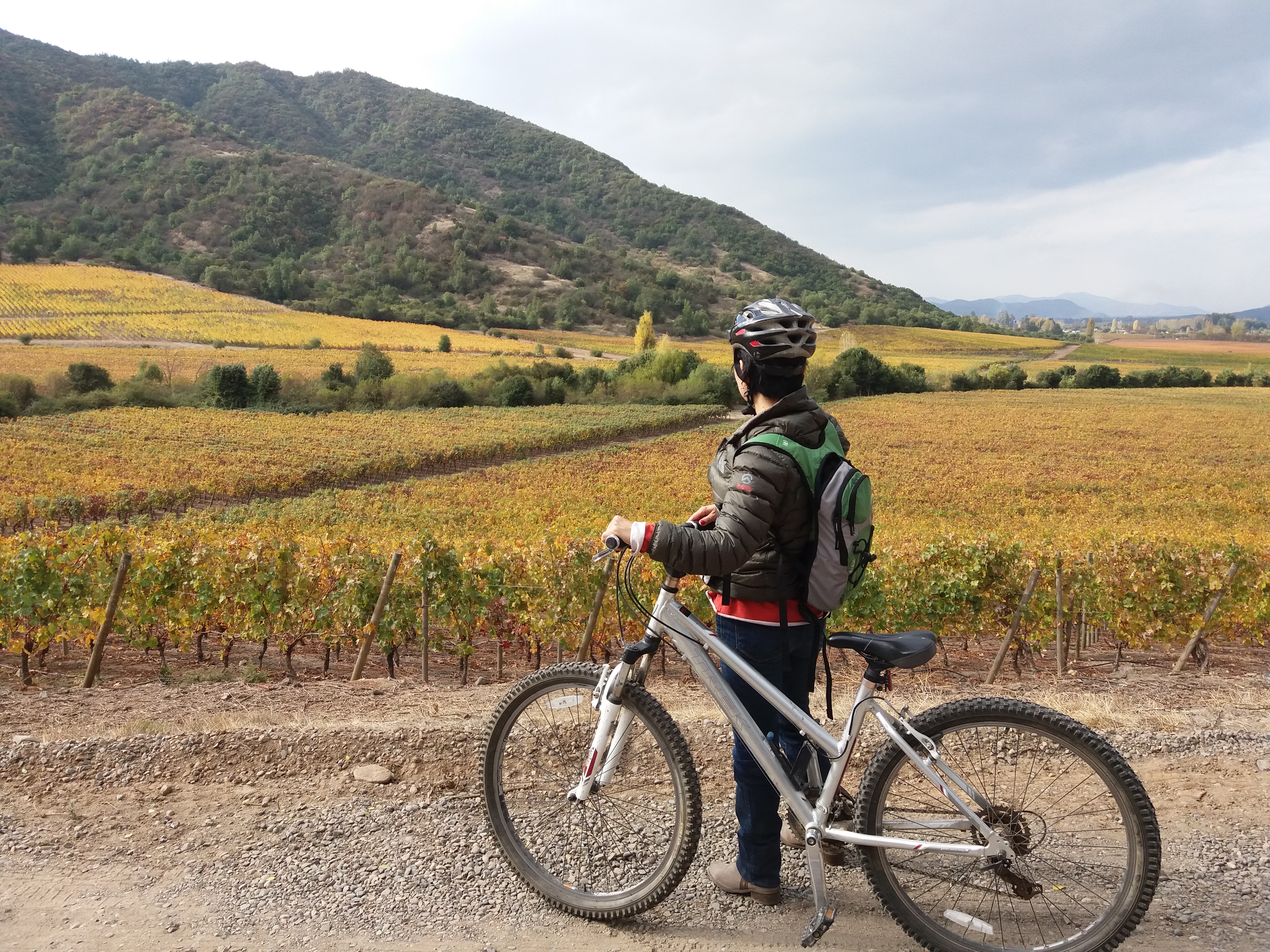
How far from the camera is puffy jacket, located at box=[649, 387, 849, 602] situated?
2955 millimetres

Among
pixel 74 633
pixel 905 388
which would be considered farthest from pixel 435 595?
pixel 905 388

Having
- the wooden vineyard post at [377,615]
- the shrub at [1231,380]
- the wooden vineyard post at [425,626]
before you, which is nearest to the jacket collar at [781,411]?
the wooden vineyard post at [377,615]

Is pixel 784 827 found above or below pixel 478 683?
above

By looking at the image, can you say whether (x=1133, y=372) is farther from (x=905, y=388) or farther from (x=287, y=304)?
(x=287, y=304)

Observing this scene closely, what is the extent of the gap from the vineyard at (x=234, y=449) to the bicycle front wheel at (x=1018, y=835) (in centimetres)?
2314

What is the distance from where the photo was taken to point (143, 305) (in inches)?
3307

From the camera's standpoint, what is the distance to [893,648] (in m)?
3.04

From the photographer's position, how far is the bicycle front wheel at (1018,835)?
2.93 metres

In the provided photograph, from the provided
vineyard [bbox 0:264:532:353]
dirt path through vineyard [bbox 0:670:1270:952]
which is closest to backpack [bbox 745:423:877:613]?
dirt path through vineyard [bbox 0:670:1270:952]

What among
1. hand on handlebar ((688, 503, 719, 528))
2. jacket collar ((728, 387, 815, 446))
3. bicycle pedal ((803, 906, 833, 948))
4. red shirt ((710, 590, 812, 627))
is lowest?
bicycle pedal ((803, 906, 833, 948))

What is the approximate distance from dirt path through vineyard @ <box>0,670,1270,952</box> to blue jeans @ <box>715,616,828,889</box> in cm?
23

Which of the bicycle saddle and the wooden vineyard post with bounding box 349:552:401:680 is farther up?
the bicycle saddle

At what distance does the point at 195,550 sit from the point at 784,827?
8651 millimetres

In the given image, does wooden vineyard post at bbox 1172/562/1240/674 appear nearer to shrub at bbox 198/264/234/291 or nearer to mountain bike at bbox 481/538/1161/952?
mountain bike at bbox 481/538/1161/952
